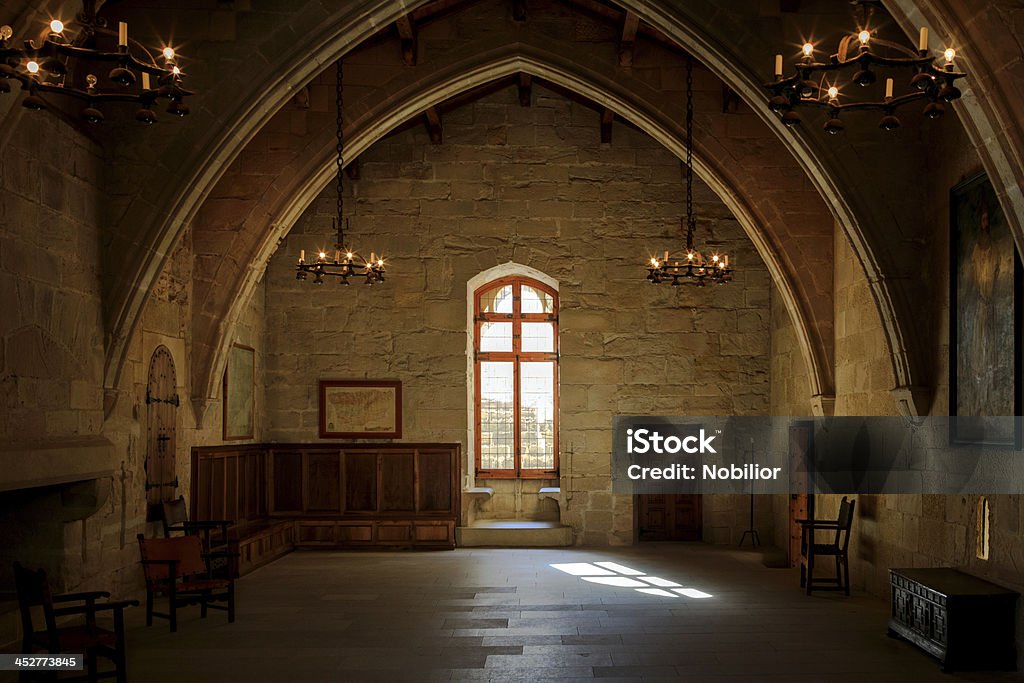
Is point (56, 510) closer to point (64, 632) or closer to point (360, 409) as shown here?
point (64, 632)

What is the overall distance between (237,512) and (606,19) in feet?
21.5

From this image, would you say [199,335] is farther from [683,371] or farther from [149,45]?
[683,371]

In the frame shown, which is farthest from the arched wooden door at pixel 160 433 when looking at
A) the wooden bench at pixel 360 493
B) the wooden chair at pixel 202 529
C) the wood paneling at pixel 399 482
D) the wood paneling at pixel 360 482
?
the wood paneling at pixel 399 482

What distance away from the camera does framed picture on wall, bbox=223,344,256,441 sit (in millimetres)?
10797

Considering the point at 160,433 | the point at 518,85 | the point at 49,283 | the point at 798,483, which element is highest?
the point at 518,85

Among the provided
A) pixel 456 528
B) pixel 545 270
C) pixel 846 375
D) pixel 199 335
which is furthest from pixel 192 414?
pixel 846 375

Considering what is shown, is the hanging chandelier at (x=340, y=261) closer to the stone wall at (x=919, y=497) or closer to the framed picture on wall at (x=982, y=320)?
the stone wall at (x=919, y=497)

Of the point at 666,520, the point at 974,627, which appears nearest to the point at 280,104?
the point at 974,627

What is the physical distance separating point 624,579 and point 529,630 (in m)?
2.62

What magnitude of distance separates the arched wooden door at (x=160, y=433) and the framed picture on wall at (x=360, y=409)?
3.04 metres

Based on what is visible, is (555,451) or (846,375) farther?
(555,451)

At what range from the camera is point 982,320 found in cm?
661

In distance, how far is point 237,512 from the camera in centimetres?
1091

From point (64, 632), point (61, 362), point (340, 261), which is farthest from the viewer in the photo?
point (340, 261)
